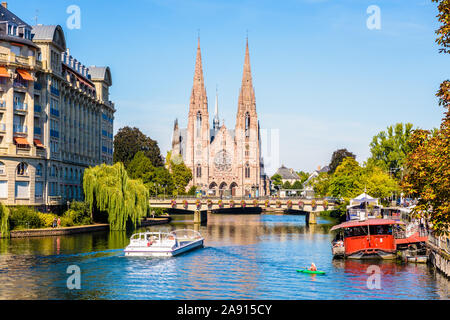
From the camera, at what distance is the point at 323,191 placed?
156 metres

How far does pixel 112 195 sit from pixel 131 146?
213 feet

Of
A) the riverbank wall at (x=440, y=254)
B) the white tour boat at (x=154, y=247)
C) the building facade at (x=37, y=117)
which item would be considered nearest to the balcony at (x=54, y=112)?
the building facade at (x=37, y=117)

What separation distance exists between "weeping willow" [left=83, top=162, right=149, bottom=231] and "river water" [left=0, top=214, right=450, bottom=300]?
1591cm

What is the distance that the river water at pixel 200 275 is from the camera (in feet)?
128

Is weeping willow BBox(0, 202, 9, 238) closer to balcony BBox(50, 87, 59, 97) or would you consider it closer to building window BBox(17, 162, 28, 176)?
building window BBox(17, 162, 28, 176)

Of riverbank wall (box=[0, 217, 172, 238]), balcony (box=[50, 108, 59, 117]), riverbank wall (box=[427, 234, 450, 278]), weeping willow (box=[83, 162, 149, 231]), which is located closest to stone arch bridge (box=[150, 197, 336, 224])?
weeping willow (box=[83, 162, 149, 231])

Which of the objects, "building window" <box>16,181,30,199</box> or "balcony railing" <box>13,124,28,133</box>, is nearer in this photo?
"building window" <box>16,181,30,199</box>

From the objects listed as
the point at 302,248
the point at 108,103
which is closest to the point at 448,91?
the point at 302,248

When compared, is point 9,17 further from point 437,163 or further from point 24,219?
point 437,163

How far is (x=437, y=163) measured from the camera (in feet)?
103

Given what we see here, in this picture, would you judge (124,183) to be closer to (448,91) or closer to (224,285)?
(224,285)

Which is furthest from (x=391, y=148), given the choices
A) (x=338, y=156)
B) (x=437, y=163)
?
(x=437, y=163)

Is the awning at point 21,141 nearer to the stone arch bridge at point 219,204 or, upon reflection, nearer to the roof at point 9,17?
the roof at point 9,17

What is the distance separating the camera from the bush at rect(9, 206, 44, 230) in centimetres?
7094
